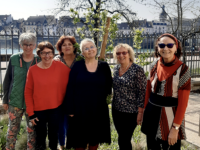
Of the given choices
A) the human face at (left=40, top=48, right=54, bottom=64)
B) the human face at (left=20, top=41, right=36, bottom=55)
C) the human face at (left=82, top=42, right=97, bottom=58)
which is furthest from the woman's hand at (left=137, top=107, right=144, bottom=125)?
the human face at (left=20, top=41, right=36, bottom=55)

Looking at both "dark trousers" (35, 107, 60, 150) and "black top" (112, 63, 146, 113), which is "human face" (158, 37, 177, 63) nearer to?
"black top" (112, 63, 146, 113)

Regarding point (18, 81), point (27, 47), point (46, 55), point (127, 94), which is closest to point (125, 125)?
point (127, 94)

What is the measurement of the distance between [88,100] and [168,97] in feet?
3.33

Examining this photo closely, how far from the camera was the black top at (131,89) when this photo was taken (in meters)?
2.44

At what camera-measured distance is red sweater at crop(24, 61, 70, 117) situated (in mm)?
2480

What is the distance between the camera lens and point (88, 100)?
2.50 m

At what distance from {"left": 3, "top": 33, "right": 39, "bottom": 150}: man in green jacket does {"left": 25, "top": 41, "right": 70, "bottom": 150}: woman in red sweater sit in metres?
0.17

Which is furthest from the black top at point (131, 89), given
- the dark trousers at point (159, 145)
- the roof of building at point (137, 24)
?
the roof of building at point (137, 24)

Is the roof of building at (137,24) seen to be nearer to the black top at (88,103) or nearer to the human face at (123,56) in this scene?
the human face at (123,56)

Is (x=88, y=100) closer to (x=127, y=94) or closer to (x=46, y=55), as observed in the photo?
(x=127, y=94)

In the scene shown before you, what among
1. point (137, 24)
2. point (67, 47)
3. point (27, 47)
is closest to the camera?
point (27, 47)

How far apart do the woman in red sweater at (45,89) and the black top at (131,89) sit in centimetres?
77

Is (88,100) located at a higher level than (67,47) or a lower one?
lower

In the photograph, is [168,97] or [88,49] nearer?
[168,97]
